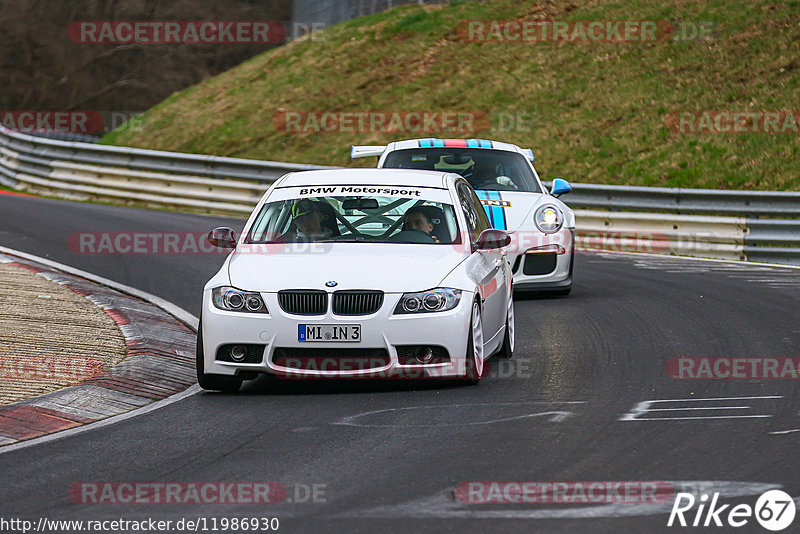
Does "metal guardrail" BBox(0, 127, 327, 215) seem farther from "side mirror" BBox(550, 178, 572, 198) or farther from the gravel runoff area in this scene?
the gravel runoff area

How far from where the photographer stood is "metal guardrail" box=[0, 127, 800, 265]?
1872cm

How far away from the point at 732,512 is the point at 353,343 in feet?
11.3

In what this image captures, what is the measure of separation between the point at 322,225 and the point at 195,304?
3.75 m

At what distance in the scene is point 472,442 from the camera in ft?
23.2

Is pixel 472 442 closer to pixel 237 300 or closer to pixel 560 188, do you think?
pixel 237 300

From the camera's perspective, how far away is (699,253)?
764 inches

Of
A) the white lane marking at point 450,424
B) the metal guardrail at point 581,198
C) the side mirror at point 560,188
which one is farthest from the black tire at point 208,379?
the metal guardrail at point 581,198

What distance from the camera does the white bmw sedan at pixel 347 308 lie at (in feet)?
28.0

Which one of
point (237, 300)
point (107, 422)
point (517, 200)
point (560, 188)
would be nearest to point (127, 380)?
point (237, 300)

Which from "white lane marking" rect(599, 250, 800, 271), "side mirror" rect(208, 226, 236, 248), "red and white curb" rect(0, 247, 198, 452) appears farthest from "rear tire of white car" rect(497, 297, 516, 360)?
"white lane marking" rect(599, 250, 800, 271)

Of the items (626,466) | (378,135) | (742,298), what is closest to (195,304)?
(742,298)

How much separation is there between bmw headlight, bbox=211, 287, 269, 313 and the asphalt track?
0.59 meters

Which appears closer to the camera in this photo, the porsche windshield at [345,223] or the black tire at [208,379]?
the black tire at [208,379]

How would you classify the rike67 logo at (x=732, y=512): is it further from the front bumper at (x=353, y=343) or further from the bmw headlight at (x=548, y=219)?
the bmw headlight at (x=548, y=219)
